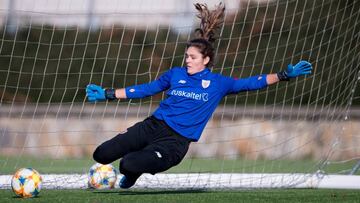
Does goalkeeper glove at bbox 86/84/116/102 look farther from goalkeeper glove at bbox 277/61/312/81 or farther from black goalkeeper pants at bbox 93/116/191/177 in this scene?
goalkeeper glove at bbox 277/61/312/81

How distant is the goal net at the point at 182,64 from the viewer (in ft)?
43.8

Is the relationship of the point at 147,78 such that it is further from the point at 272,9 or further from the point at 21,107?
the point at 272,9

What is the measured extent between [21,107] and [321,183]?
6164 mm

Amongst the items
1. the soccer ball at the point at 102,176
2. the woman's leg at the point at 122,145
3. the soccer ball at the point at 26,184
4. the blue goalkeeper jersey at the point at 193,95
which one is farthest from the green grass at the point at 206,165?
the blue goalkeeper jersey at the point at 193,95

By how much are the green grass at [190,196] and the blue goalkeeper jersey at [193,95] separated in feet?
2.14

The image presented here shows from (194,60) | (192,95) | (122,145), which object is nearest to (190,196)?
(122,145)

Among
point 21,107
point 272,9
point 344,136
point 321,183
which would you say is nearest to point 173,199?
point 321,183

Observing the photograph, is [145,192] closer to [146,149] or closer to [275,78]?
[146,149]

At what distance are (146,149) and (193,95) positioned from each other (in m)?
0.70

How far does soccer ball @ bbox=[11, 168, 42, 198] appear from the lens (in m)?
9.73

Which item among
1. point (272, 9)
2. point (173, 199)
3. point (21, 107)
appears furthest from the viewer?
point (21, 107)

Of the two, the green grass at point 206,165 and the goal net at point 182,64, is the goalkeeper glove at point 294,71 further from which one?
the green grass at point 206,165

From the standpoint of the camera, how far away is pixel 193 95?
993 centimetres

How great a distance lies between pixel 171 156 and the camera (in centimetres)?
971
